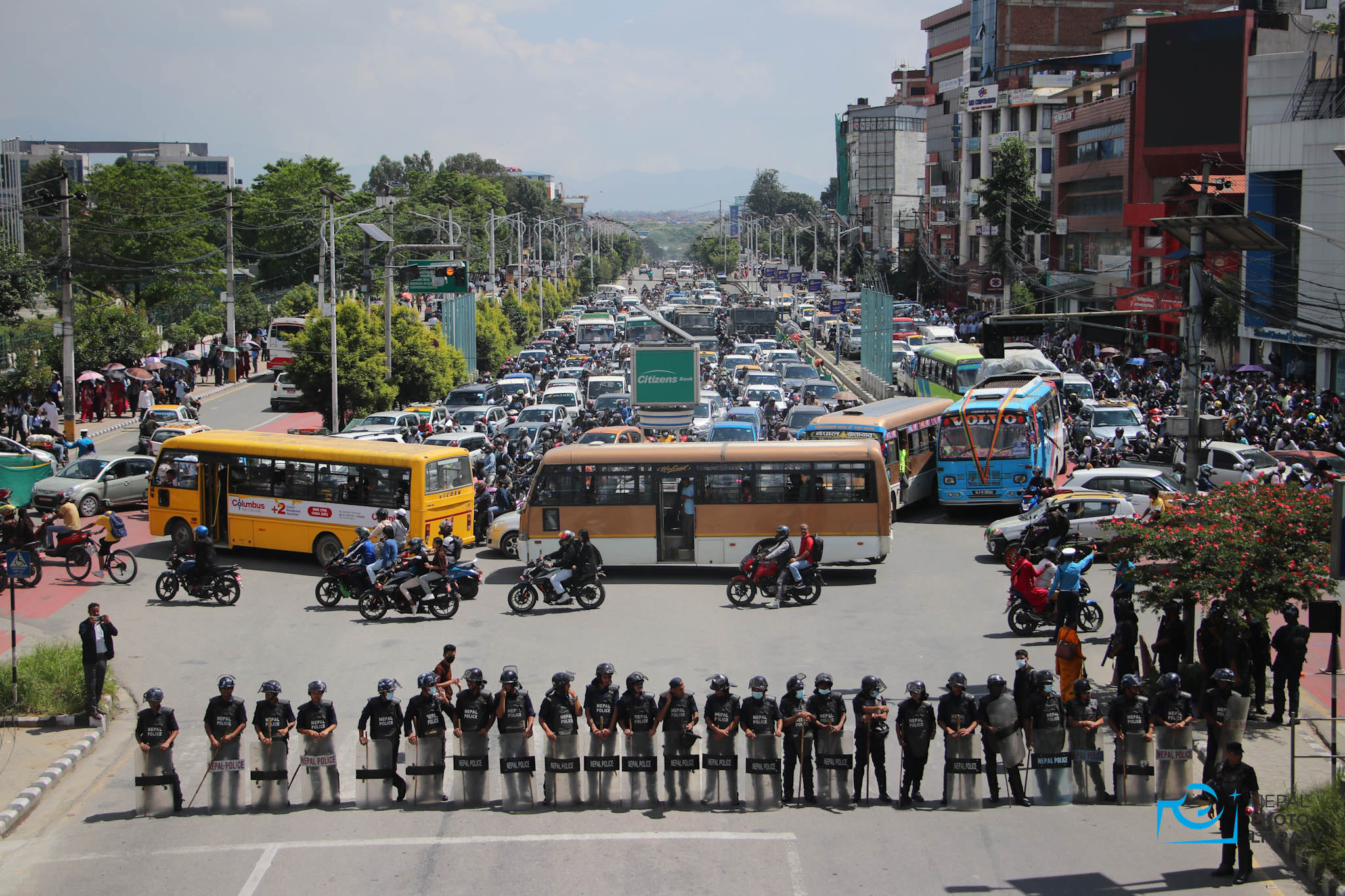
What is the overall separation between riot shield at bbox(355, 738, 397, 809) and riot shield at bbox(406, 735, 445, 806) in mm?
192

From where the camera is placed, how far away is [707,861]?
9.98 m

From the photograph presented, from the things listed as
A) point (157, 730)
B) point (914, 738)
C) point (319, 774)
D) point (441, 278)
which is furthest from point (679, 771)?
point (441, 278)

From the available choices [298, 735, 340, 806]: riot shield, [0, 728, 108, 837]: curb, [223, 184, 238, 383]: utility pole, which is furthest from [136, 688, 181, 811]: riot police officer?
[223, 184, 238, 383]: utility pole

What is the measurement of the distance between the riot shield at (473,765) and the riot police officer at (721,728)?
199 centimetres

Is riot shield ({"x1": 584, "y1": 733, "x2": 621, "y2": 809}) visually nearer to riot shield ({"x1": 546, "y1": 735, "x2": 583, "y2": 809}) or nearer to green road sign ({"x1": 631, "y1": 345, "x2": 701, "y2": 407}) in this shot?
riot shield ({"x1": 546, "y1": 735, "x2": 583, "y2": 809})

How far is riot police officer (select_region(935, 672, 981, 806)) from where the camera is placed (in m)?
11.0

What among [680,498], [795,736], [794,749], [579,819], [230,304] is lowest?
[579,819]

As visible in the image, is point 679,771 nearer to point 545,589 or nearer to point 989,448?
point 545,589

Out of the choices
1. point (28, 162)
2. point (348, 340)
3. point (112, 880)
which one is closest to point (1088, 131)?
point (348, 340)

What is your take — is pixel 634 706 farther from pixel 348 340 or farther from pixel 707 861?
pixel 348 340

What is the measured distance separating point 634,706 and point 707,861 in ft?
5.39

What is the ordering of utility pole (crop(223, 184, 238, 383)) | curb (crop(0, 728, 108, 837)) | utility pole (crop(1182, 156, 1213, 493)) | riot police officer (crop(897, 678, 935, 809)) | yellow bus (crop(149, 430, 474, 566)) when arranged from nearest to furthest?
riot police officer (crop(897, 678, 935, 809)) → curb (crop(0, 728, 108, 837)) → utility pole (crop(1182, 156, 1213, 493)) → yellow bus (crop(149, 430, 474, 566)) → utility pole (crop(223, 184, 238, 383))

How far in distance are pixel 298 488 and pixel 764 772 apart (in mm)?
13793

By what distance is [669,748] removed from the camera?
11227 mm
